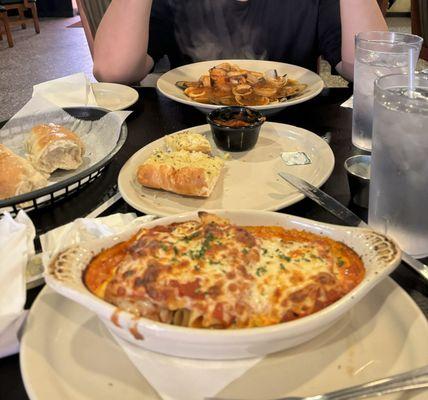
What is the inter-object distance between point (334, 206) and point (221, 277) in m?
0.42

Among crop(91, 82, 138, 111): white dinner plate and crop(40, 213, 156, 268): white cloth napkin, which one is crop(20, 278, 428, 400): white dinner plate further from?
crop(91, 82, 138, 111): white dinner plate

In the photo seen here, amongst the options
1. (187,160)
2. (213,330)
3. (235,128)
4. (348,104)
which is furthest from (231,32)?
(213,330)

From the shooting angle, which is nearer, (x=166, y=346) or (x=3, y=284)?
(x=166, y=346)

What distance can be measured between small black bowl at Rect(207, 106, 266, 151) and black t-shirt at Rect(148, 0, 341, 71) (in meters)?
0.91

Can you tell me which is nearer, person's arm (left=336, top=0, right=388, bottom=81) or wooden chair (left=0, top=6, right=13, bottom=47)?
person's arm (left=336, top=0, right=388, bottom=81)

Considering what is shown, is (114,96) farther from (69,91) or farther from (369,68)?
(369,68)

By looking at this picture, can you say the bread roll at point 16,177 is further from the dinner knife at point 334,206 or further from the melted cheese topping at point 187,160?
the dinner knife at point 334,206

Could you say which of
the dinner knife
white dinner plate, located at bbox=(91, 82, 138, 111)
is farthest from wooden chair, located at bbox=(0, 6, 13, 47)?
the dinner knife

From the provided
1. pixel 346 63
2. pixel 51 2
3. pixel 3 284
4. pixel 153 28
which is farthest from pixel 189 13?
pixel 51 2

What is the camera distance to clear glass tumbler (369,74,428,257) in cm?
80

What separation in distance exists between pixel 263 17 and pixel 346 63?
0.49m

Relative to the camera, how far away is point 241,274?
0.59 metres

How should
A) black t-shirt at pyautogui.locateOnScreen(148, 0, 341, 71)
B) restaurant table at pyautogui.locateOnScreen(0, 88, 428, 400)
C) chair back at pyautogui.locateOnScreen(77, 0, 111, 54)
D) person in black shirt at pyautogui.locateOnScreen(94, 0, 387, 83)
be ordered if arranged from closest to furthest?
restaurant table at pyautogui.locateOnScreen(0, 88, 428, 400), person in black shirt at pyautogui.locateOnScreen(94, 0, 387, 83), black t-shirt at pyautogui.locateOnScreen(148, 0, 341, 71), chair back at pyautogui.locateOnScreen(77, 0, 111, 54)

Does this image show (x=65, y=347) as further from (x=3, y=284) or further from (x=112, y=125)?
(x=112, y=125)
